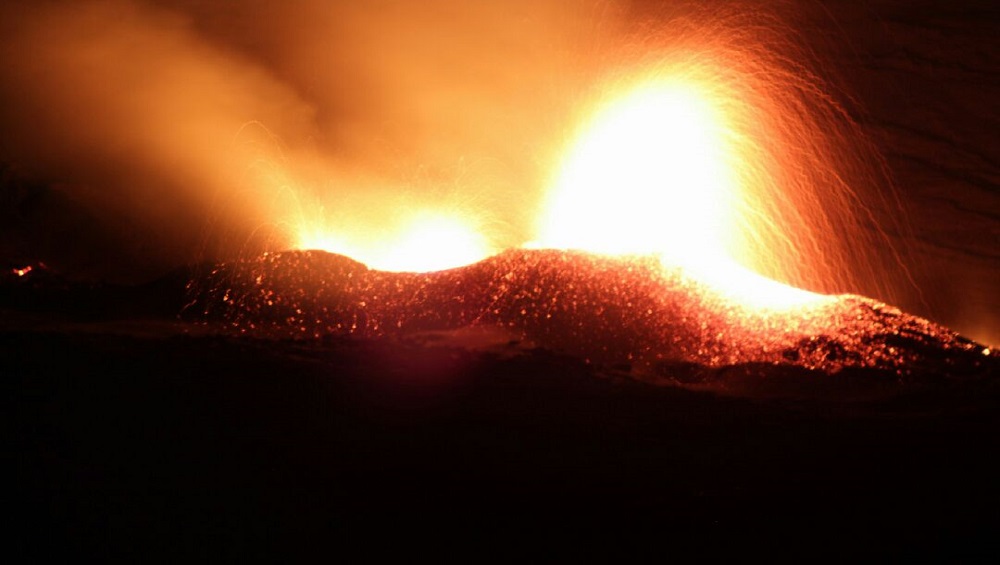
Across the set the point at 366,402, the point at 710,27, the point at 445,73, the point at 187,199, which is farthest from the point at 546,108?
the point at 366,402

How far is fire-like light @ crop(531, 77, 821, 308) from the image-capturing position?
7352 millimetres

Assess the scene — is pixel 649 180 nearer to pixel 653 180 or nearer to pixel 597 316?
pixel 653 180

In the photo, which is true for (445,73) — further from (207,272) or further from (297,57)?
(207,272)

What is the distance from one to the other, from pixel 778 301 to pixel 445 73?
258 inches

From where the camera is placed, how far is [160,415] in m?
4.27

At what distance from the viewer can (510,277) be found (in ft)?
18.1

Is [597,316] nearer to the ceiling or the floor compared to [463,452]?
nearer to the ceiling

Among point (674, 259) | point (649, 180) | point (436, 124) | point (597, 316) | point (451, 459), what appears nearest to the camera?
point (451, 459)

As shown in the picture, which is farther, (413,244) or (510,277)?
(413,244)

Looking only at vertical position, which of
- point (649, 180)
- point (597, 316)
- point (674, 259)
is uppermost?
point (649, 180)

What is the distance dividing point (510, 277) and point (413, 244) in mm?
2057

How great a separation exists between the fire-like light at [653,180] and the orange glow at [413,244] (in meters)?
0.82

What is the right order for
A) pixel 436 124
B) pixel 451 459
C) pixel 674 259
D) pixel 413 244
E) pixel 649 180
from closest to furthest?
pixel 451 459, pixel 674 259, pixel 413 244, pixel 649 180, pixel 436 124

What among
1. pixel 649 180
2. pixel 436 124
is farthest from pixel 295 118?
pixel 649 180
